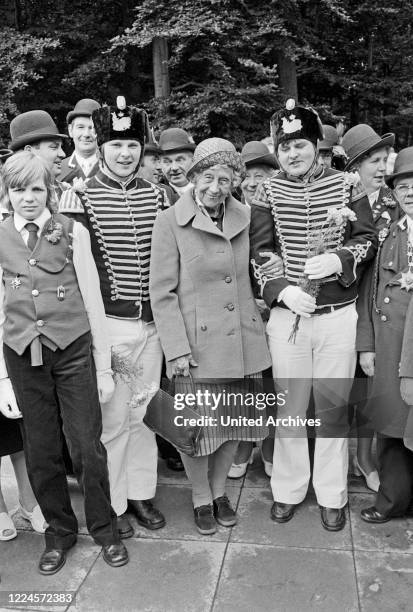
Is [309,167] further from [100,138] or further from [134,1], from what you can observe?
[134,1]

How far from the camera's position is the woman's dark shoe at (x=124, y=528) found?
139 inches

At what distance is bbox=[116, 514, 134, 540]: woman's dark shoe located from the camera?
3.53m

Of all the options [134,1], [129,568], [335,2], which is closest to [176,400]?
[129,568]

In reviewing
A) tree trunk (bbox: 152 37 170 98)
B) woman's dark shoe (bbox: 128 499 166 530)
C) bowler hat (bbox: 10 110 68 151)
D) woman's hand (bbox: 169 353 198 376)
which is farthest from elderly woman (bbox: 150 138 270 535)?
tree trunk (bbox: 152 37 170 98)

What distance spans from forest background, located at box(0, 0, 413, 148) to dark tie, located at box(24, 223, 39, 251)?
24.4ft

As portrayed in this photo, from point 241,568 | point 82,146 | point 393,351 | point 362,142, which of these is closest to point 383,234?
point 393,351

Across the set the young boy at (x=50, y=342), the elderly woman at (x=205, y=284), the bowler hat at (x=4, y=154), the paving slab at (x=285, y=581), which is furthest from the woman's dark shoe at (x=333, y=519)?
the bowler hat at (x=4, y=154)

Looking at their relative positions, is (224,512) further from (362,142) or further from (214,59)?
(214,59)

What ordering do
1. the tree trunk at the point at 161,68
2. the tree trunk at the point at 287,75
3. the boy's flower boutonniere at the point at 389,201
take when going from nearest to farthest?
the boy's flower boutonniere at the point at 389,201, the tree trunk at the point at 161,68, the tree trunk at the point at 287,75

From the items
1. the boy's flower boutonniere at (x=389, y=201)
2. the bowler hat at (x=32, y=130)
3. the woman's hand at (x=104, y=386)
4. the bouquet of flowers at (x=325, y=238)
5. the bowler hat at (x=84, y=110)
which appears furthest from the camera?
the bowler hat at (x=84, y=110)

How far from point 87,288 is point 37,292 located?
25cm

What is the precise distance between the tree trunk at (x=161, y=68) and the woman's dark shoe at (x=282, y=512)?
8.92 m

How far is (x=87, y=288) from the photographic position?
3.10 metres

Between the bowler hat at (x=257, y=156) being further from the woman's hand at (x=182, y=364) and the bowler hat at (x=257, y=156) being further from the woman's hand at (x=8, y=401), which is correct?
the woman's hand at (x=8, y=401)
